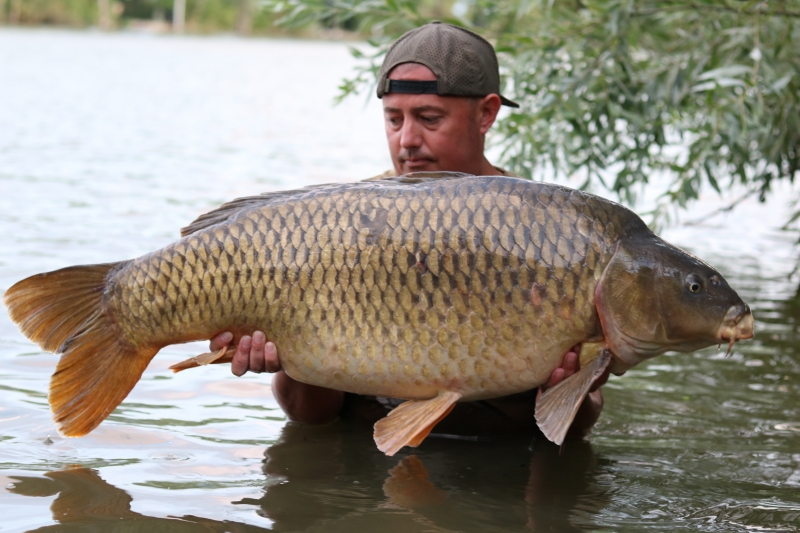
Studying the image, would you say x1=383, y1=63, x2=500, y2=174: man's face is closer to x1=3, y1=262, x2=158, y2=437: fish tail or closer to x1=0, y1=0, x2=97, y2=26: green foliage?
x1=3, y1=262, x2=158, y2=437: fish tail

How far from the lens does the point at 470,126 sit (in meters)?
2.89

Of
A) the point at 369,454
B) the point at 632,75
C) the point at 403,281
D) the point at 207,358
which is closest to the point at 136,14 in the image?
the point at 632,75

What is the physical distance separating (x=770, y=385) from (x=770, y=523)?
1.44 metres

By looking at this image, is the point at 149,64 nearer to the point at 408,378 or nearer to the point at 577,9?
the point at 577,9

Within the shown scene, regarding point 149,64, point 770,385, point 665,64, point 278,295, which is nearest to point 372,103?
point 149,64

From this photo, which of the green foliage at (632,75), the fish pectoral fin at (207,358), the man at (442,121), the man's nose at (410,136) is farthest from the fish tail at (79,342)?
the green foliage at (632,75)

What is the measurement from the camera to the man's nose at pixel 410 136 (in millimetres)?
2799

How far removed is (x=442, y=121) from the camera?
283 centimetres

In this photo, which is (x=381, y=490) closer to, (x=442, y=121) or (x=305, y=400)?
(x=305, y=400)

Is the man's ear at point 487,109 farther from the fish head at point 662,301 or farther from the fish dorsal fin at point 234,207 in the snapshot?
the fish head at point 662,301

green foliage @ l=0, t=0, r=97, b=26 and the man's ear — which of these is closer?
the man's ear

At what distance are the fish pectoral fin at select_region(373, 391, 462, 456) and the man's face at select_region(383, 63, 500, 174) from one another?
A: 791 millimetres

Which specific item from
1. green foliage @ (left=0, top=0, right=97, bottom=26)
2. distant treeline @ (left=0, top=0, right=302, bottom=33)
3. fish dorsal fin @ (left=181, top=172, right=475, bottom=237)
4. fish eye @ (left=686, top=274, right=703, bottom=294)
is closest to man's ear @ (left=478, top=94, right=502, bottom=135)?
fish dorsal fin @ (left=181, top=172, right=475, bottom=237)

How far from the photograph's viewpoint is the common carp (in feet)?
7.25
